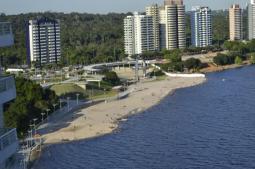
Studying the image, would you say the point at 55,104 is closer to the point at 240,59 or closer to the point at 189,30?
the point at 240,59

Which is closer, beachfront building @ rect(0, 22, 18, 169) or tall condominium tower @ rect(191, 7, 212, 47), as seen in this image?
beachfront building @ rect(0, 22, 18, 169)

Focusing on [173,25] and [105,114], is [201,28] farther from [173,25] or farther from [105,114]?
[105,114]

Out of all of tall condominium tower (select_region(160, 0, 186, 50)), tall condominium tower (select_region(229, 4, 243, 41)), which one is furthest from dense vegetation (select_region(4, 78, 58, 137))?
tall condominium tower (select_region(229, 4, 243, 41))

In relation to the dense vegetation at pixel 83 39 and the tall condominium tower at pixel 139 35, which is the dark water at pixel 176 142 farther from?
the tall condominium tower at pixel 139 35

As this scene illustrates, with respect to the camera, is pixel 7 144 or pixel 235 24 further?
pixel 235 24

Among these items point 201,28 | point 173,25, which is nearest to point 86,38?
point 173,25

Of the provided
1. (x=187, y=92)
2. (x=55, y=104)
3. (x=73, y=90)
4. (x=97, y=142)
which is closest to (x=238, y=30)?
(x=187, y=92)

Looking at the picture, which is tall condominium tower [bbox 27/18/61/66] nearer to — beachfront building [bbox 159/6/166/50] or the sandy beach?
beachfront building [bbox 159/6/166/50]
